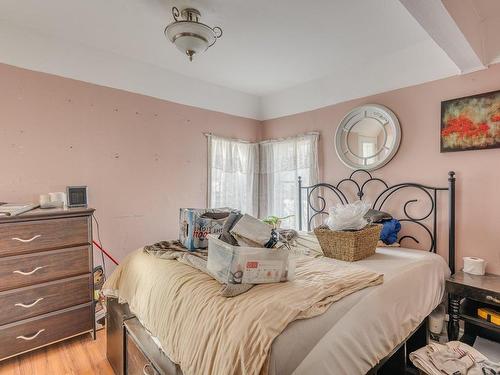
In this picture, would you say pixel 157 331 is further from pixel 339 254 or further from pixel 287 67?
pixel 287 67

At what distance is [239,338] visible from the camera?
940 millimetres

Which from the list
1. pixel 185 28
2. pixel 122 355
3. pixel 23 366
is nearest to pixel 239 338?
pixel 122 355

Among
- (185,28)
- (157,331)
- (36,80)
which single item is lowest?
(157,331)

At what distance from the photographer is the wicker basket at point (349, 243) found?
1829mm

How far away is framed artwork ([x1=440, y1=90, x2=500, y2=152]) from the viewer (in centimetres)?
204

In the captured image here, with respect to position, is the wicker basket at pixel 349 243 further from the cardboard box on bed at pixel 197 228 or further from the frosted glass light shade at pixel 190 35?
the frosted glass light shade at pixel 190 35

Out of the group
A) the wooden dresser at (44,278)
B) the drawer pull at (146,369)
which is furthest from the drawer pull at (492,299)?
the wooden dresser at (44,278)

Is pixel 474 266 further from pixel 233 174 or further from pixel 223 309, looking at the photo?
pixel 233 174

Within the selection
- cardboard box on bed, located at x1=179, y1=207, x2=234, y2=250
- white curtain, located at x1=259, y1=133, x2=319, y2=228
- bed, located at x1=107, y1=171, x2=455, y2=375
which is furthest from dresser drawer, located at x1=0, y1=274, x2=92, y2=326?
white curtain, located at x1=259, y1=133, x2=319, y2=228

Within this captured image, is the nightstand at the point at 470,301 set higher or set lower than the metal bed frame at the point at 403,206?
lower

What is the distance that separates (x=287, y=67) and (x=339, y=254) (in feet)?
6.58

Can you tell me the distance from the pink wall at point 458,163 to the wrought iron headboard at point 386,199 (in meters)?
0.06

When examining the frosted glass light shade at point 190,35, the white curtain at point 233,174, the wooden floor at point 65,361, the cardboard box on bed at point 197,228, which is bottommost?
the wooden floor at point 65,361

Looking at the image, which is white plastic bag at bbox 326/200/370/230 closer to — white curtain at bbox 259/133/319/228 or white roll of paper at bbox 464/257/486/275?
white roll of paper at bbox 464/257/486/275
